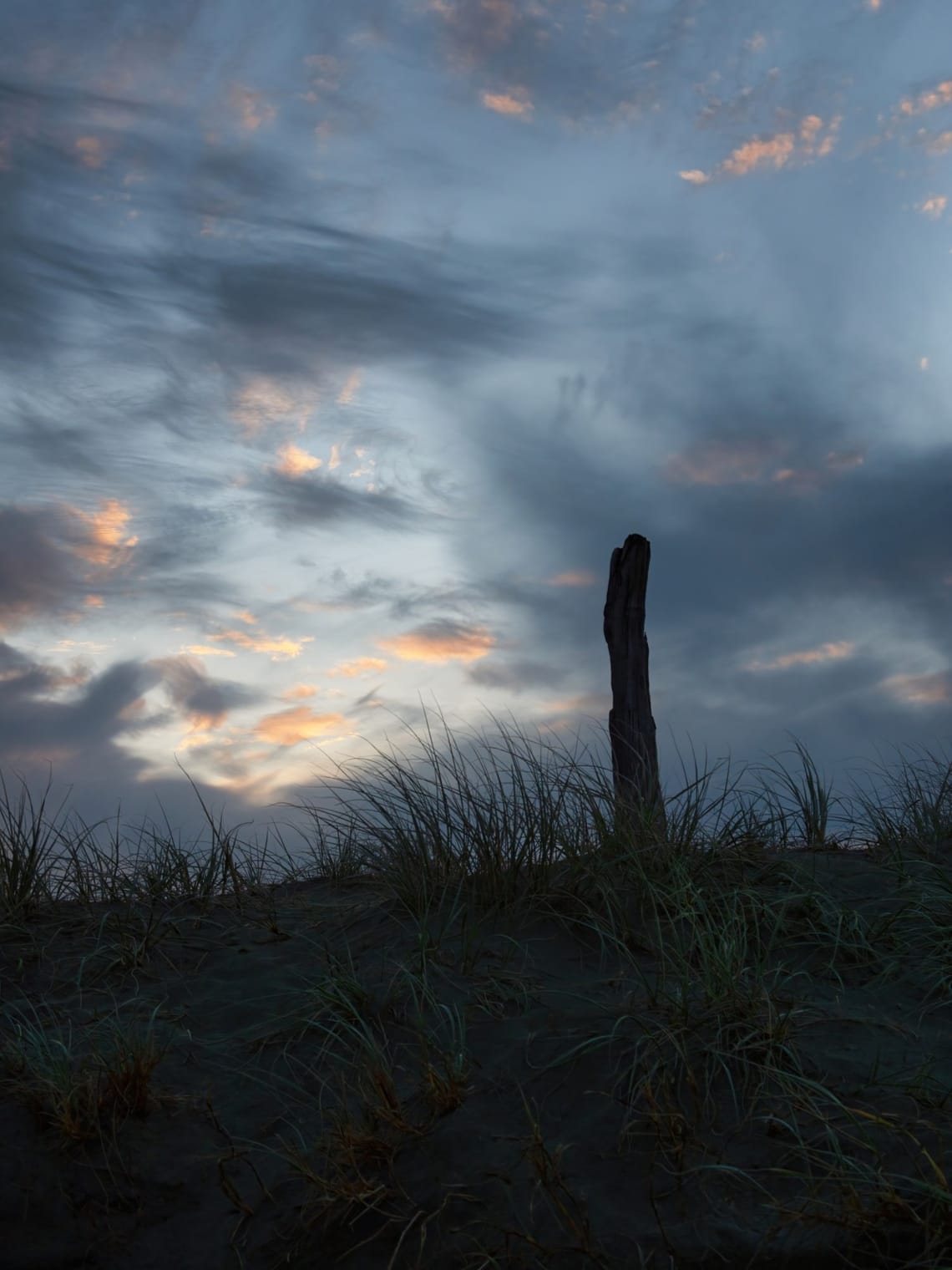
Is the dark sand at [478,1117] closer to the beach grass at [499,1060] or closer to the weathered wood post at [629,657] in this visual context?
the beach grass at [499,1060]

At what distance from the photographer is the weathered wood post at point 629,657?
26.4 feet

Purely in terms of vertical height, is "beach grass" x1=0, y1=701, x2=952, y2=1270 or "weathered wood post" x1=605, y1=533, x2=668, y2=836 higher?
"weathered wood post" x1=605, y1=533, x2=668, y2=836

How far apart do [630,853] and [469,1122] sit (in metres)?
1.99

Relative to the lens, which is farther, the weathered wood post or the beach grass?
the weathered wood post

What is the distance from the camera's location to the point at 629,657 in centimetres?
825

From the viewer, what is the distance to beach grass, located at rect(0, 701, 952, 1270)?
3.21 meters

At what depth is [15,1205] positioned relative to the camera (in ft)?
11.8

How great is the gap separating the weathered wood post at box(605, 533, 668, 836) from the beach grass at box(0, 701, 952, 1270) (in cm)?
198

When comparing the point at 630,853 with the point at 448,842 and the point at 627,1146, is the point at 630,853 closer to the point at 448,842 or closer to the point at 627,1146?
the point at 448,842

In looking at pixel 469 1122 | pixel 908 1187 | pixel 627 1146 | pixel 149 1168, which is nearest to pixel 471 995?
pixel 469 1122

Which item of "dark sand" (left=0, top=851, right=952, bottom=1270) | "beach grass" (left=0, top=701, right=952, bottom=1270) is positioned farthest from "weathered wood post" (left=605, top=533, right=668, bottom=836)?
"dark sand" (left=0, top=851, right=952, bottom=1270)

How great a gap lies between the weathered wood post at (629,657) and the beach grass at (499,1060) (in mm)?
1980

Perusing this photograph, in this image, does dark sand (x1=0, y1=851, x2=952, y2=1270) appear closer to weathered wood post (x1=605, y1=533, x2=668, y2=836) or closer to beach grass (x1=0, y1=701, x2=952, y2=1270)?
beach grass (x1=0, y1=701, x2=952, y2=1270)

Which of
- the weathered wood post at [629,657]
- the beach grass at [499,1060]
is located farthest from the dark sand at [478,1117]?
the weathered wood post at [629,657]
